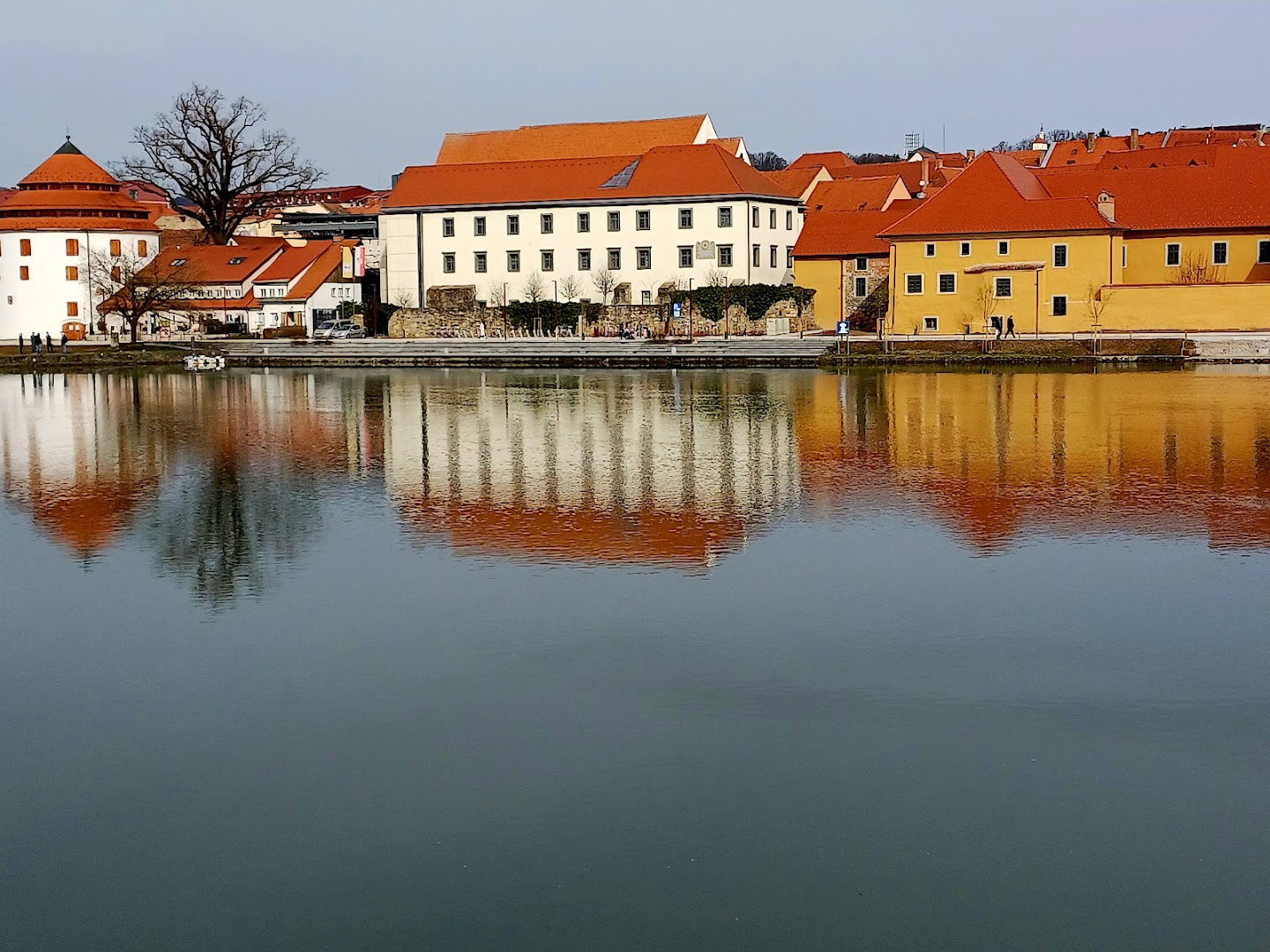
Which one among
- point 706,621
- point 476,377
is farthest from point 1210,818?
point 476,377

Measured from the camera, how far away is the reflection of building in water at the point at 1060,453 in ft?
55.6

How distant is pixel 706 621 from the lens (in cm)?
1227

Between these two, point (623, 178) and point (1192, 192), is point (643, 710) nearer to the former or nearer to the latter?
point (1192, 192)

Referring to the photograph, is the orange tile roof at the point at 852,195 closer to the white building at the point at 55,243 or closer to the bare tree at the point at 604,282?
the bare tree at the point at 604,282

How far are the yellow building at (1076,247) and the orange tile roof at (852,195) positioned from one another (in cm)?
1063

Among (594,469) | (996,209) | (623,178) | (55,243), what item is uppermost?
(623,178)

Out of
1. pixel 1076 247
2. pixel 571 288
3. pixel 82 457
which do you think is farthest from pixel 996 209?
pixel 82 457

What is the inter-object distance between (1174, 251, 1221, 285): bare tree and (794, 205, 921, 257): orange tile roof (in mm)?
9846

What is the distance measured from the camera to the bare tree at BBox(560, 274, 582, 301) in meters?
59.6

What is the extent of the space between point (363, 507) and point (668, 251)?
41.2m

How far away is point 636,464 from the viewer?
22000 mm

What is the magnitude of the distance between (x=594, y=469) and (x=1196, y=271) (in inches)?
1352

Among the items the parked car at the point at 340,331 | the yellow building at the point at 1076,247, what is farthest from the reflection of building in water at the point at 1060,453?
the parked car at the point at 340,331

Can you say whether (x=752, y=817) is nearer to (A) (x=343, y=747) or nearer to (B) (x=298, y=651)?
(A) (x=343, y=747)
